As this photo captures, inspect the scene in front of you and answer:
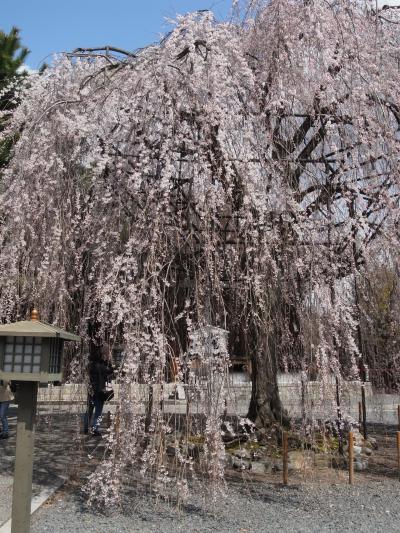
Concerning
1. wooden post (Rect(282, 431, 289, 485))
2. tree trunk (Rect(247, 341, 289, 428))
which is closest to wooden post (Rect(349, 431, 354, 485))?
wooden post (Rect(282, 431, 289, 485))

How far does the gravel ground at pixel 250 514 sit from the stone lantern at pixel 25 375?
1.05m

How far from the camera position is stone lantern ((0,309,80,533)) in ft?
10.9

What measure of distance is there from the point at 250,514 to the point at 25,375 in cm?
248

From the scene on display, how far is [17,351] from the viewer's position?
3.41 meters

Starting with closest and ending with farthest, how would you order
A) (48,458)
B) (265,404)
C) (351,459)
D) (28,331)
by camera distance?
(28,331), (351,459), (48,458), (265,404)

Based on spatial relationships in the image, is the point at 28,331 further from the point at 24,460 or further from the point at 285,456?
the point at 285,456

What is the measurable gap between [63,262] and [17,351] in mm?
1238

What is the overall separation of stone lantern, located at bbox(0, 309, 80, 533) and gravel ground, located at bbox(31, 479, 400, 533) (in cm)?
105

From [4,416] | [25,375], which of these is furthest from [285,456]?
[4,416]

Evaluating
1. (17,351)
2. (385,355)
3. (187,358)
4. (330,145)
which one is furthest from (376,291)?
(17,351)

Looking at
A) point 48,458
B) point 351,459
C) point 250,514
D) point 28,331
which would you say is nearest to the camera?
point 28,331

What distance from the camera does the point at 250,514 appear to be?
462cm

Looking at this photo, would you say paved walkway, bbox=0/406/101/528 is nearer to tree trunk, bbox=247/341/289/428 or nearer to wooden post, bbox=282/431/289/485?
wooden post, bbox=282/431/289/485

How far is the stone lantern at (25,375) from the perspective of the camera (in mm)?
3309
